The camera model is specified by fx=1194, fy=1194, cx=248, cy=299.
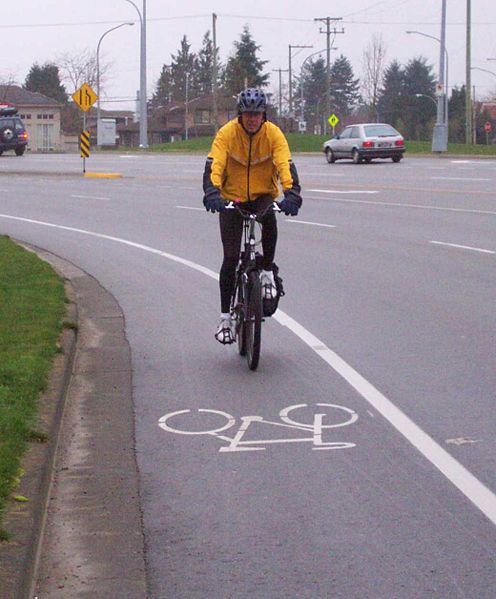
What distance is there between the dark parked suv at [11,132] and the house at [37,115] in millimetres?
51260

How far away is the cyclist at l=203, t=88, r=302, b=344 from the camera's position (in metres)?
8.12

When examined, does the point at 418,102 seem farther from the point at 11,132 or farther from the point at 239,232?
the point at 239,232

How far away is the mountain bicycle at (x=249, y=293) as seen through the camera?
8.27 m

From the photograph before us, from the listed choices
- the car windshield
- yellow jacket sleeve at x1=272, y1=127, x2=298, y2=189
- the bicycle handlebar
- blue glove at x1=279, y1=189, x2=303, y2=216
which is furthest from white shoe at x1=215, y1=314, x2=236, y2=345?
the car windshield

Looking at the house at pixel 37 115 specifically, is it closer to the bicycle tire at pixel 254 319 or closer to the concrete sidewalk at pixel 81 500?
the bicycle tire at pixel 254 319

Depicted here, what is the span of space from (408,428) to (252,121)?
99.2 inches

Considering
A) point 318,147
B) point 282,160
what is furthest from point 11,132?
point 282,160

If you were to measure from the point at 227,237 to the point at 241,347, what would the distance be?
0.93 m

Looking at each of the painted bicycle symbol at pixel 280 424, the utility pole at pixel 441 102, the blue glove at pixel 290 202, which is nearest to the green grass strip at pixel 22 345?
the painted bicycle symbol at pixel 280 424

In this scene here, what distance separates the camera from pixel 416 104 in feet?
372

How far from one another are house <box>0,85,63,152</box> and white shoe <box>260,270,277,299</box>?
3876 inches

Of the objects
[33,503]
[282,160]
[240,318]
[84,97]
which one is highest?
[84,97]

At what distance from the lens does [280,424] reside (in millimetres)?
7055

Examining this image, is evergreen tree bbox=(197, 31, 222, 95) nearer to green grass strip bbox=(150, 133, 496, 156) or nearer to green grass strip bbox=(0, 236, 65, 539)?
green grass strip bbox=(150, 133, 496, 156)
